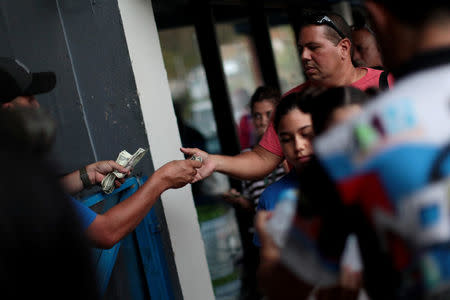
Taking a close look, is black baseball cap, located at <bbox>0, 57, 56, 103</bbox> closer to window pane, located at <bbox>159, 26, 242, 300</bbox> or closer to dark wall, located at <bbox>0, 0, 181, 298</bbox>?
dark wall, located at <bbox>0, 0, 181, 298</bbox>

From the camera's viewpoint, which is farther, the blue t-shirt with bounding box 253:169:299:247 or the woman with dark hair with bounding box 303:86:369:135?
the blue t-shirt with bounding box 253:169:299:247

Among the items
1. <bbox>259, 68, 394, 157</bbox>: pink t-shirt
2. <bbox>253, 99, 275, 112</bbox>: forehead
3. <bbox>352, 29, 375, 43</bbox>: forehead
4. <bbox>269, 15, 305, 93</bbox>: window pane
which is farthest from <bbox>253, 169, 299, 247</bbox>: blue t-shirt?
<bbox>269, 15, 305, 93</bbox>: window pane

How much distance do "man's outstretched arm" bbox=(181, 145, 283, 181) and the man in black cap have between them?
0.11 m

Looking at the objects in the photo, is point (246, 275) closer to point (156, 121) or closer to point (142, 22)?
point (156, 121)

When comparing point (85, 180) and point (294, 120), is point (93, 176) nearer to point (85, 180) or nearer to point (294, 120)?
point (85, 180)

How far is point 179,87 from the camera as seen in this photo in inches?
484

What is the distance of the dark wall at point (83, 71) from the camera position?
11.3 ft

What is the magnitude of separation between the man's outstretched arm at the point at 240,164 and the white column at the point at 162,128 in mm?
496

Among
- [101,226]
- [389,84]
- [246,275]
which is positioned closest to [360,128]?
[101,226]

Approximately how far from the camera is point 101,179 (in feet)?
9.88

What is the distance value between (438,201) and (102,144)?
2.77 metres

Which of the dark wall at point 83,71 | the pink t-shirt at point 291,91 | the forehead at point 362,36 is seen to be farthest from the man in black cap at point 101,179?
the forehead at point 362,36

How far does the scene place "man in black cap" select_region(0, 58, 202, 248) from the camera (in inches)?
93.3

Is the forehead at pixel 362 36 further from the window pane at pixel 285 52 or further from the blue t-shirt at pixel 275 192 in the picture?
the window pane at pixel 285 52
